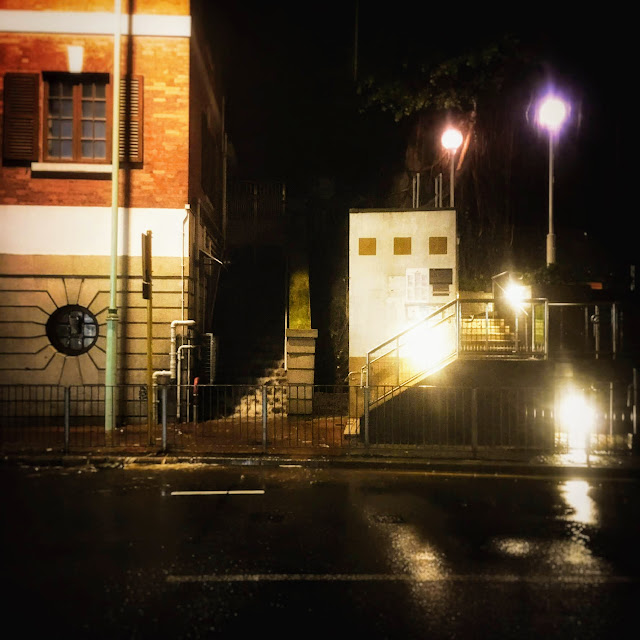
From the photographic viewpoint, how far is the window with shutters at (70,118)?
539 inches

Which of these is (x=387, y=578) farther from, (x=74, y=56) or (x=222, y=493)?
(x=74, y=56)

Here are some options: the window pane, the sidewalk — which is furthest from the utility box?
the window pane

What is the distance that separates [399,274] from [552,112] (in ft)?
18.2

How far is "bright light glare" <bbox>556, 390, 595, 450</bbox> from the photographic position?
10.3 metres

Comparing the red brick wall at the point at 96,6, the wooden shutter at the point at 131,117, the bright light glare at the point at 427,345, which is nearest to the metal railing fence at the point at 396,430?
the bright light glare at the point at 427,345

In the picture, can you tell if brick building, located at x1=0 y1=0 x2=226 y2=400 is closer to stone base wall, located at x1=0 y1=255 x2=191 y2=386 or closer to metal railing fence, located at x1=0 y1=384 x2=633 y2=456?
stone base wall, located at x1=0 y1=255 x2=191 y2=386

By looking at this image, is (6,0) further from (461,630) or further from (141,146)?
(461,630)

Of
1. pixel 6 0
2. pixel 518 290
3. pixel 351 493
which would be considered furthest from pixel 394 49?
pixel 351 493

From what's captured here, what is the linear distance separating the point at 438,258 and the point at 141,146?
24.4ft

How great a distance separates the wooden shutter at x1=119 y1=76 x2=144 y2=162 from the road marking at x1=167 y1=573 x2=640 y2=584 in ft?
35.8

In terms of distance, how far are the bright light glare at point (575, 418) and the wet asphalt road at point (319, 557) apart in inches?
53.9

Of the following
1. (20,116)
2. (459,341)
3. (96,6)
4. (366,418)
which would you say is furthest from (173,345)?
(96,6)

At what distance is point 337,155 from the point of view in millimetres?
25484

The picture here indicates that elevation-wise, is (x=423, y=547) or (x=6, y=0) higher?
(x=6, y=0)
